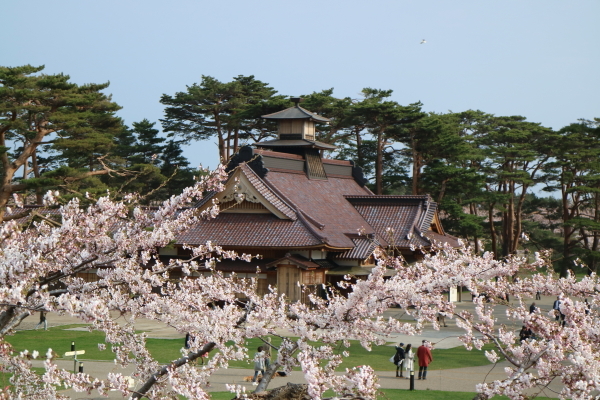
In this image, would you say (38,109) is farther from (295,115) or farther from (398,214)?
(398,214)

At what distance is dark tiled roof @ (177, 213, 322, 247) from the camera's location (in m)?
27.6

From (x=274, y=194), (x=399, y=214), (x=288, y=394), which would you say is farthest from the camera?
(x=399, y=214)

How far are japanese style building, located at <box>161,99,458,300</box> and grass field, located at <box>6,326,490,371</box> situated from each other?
15.8 ft

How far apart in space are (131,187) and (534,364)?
125ft

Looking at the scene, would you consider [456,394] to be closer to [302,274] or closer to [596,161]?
[302,274]

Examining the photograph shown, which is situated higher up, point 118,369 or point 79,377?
point 79,377

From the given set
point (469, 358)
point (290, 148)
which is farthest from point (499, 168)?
point (469, 358)

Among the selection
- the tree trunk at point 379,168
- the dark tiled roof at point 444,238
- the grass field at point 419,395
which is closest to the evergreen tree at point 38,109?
the grass field at point 419,395

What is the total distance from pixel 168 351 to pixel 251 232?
10.4 m

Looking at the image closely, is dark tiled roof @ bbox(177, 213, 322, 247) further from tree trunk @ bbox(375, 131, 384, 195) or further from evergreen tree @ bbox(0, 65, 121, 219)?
tree trunk @ bbox(375, 131, 384, 195)

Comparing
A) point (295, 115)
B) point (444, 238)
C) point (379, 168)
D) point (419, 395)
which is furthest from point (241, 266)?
point (379, 168)

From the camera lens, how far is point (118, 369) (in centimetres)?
1614

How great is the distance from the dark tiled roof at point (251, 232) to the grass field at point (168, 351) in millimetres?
6541

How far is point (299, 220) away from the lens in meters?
28.8
